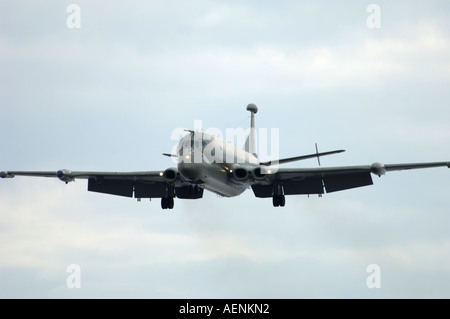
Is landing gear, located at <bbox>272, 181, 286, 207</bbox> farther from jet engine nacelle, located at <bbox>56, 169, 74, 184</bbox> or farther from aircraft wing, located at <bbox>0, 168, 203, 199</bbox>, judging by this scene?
jet engine nacelle, located at <bbox>56, 169, 74, 184</bbox>

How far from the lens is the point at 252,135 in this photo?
240 feet

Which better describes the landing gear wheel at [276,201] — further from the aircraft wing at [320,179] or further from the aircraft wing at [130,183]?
the aircraft wing at [130,183]

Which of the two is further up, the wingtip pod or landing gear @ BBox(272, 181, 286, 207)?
the wingtip pod

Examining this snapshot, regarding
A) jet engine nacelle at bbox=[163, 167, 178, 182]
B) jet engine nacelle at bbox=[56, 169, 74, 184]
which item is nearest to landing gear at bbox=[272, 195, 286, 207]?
jet engine nacelle at bbox=[163, 167, 178, 182]

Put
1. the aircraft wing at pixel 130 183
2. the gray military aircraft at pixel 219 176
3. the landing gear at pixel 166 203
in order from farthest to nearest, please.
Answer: the landing gear at pixel 166 203
the aircraft wing at pixel 130 183
the gray military aircraft at pixel 219 176

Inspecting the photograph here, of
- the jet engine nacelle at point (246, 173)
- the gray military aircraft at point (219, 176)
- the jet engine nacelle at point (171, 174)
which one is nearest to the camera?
the gray military aircraft at point (219, 176)

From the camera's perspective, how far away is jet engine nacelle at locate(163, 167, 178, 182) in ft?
200

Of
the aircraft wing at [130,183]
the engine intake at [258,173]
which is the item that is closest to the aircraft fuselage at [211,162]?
the engine intake at [258,173]

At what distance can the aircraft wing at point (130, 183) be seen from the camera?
213ft

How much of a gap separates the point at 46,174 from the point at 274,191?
15.1 m

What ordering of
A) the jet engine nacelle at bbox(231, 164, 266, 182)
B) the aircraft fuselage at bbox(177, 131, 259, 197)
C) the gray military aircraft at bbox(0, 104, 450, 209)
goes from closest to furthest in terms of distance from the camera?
1. the aircraft fuselage at bbox(177, 131, 259, 197)
2. the gray military aircraft at bbox(0, 104, 450, 209)
3. the jet engine nacelle at bbox(231, 164, 266, 182)

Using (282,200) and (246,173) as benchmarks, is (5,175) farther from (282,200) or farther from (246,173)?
(282,200)

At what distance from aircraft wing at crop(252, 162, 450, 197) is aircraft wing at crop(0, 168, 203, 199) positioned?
470cm
